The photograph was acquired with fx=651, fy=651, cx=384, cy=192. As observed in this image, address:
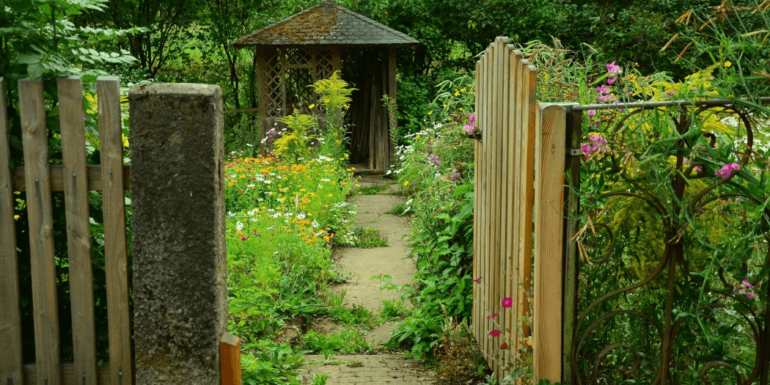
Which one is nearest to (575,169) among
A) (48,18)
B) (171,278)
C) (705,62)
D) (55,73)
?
(171,278)

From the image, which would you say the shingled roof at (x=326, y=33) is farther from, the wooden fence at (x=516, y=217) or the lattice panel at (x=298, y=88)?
the wooden fence at (x=516, y=217)

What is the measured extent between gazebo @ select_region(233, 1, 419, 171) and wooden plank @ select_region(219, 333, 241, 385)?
9.54m

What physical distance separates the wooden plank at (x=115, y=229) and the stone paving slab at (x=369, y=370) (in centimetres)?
153

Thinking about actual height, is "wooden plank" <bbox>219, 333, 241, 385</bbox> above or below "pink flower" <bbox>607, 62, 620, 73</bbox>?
below

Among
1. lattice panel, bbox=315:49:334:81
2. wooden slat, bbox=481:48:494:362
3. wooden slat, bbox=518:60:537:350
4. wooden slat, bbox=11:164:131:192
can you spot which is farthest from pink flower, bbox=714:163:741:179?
lattice panel, bbox=315:49:334:81

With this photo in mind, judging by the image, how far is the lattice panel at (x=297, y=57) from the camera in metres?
12.2

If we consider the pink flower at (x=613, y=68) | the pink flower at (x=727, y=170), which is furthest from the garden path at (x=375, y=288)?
the pink flower at (x=727, y=170)

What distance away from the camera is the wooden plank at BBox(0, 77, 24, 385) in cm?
256

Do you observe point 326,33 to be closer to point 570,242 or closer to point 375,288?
point 375,288

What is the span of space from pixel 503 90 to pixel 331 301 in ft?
8.48

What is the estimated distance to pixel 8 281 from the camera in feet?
8.61

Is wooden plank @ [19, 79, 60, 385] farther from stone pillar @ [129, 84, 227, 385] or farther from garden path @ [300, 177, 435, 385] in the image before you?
garden path @ [300, 177, 435, 385]

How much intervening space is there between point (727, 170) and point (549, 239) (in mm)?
722

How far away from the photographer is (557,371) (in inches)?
107
